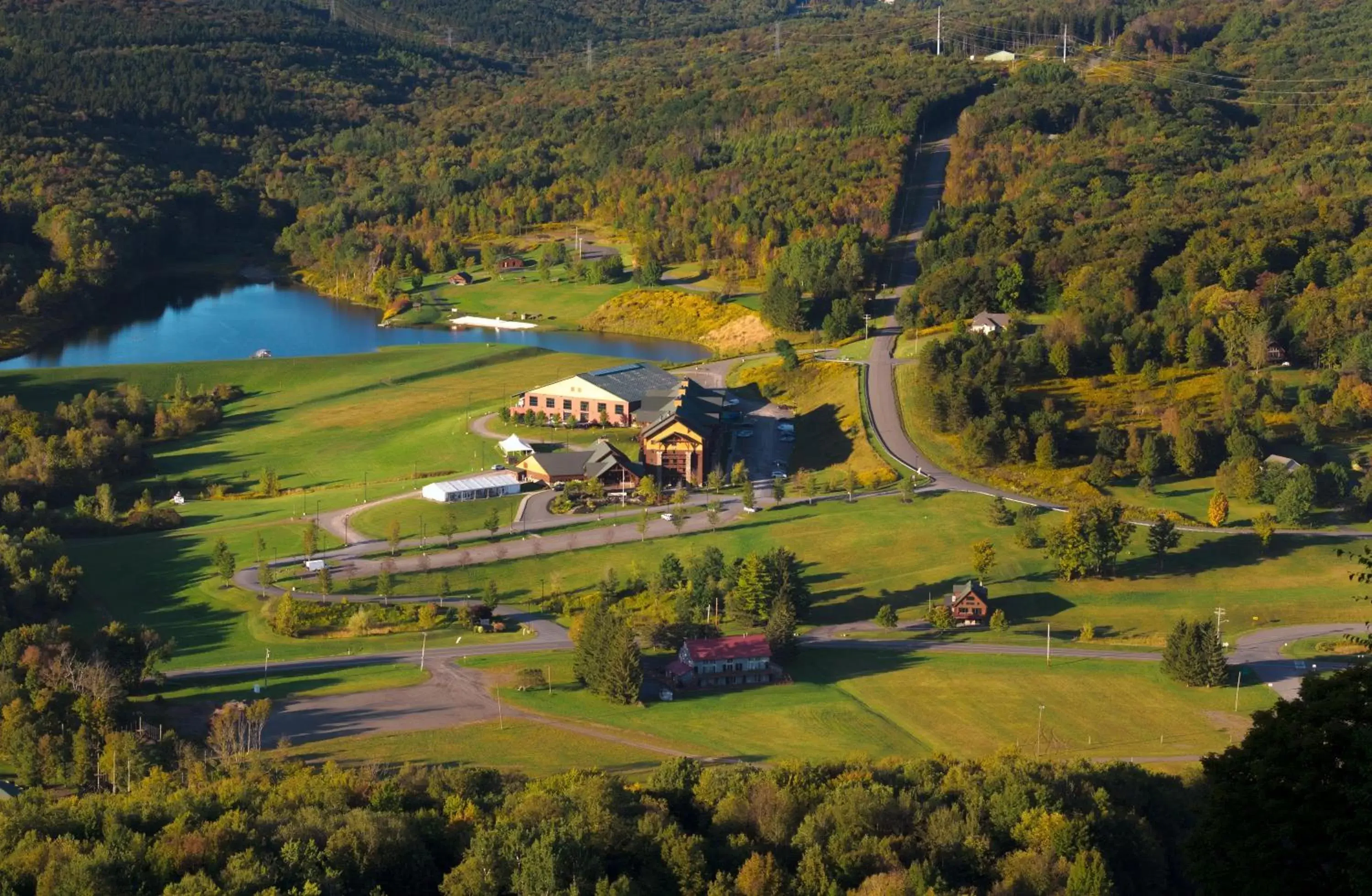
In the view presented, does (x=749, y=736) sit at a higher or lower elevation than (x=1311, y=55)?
lower

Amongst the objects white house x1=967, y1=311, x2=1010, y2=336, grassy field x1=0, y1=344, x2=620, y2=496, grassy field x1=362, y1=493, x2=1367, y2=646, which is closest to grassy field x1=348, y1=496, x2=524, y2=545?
grassy field x1=362, y1=493, x2=1367, y2=646

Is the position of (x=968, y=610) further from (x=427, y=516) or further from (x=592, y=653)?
(x=427, y=516)

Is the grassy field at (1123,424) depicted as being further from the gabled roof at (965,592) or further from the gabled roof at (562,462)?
the gabled roof at (562,462)

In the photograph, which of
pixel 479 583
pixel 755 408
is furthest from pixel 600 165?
pixel 479 583

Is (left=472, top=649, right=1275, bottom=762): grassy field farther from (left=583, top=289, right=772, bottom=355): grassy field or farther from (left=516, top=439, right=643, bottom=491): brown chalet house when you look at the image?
(left=583, top=289, right=772, bottom=355): grassy field

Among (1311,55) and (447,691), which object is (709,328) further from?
(1311,55)

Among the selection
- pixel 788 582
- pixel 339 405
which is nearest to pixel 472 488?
pixel 788 582
